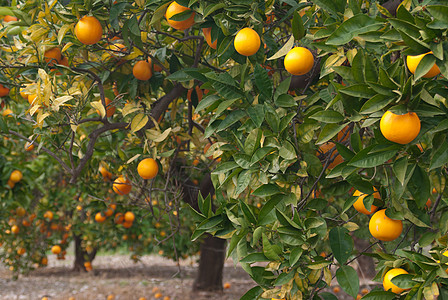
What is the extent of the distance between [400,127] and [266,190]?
1.64 feet

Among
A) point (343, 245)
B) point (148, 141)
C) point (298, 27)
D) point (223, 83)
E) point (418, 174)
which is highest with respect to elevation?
point (298, 27)

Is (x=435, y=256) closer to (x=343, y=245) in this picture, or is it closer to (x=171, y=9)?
(x=343, y=245)

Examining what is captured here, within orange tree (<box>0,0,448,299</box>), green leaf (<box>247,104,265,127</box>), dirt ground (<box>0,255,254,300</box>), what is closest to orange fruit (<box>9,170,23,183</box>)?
orange tree (<box>0,0,448,299</box>)

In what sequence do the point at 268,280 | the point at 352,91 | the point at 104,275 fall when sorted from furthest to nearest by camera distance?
the point at 104,275 < the point at 268,280 < the point at 352,91

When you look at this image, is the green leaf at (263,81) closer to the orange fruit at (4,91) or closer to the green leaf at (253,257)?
the green leaf at (253,257)

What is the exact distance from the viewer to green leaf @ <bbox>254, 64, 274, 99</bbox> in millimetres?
1495

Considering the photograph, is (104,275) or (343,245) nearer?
(343,245)

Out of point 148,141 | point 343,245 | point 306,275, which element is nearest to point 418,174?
point 343,245

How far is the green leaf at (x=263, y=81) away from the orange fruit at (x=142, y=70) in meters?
0.90

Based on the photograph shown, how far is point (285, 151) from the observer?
1385mm

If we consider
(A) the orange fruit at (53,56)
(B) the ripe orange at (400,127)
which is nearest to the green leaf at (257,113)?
(B) the ripe orange at (400,127)

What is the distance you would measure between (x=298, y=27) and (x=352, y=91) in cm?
51

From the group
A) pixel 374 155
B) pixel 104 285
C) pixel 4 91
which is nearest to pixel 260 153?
pixel 374 155

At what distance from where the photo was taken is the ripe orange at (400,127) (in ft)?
3.38
